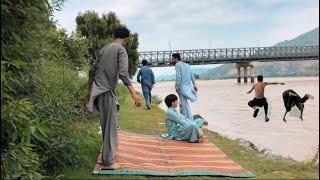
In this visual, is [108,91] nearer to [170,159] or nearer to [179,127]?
[170,159]

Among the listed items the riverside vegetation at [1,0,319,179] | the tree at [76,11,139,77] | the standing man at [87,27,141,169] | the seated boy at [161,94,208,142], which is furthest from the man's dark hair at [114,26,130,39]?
the tree at [76,11,139,77]

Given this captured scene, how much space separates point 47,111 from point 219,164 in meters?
2.40

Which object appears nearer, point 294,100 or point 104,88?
point 104,88

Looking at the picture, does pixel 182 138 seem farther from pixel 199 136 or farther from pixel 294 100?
pixel 294 100

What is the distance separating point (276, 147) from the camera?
10.8 metres

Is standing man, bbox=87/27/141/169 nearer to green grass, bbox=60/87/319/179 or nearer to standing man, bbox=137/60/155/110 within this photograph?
green grass, bbox=60/87/319/179

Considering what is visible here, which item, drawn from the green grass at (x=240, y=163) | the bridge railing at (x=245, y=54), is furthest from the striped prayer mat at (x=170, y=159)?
the bridge railing at (x=245, y=54)

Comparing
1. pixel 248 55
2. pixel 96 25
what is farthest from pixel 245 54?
pixel 96 25

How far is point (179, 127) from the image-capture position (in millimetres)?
9055

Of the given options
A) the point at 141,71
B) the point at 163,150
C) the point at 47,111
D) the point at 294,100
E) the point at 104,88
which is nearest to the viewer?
the point at 47,111

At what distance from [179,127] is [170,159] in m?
1.93

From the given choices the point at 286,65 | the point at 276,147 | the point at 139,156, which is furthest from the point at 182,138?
the point at 286,65

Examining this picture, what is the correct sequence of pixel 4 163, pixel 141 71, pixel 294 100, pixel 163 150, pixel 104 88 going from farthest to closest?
pixel 141 71
pixel 294 100
pixel 163 150
pixel 104 88
pixel 4 163

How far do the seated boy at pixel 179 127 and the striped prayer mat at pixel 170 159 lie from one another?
0.61ft
